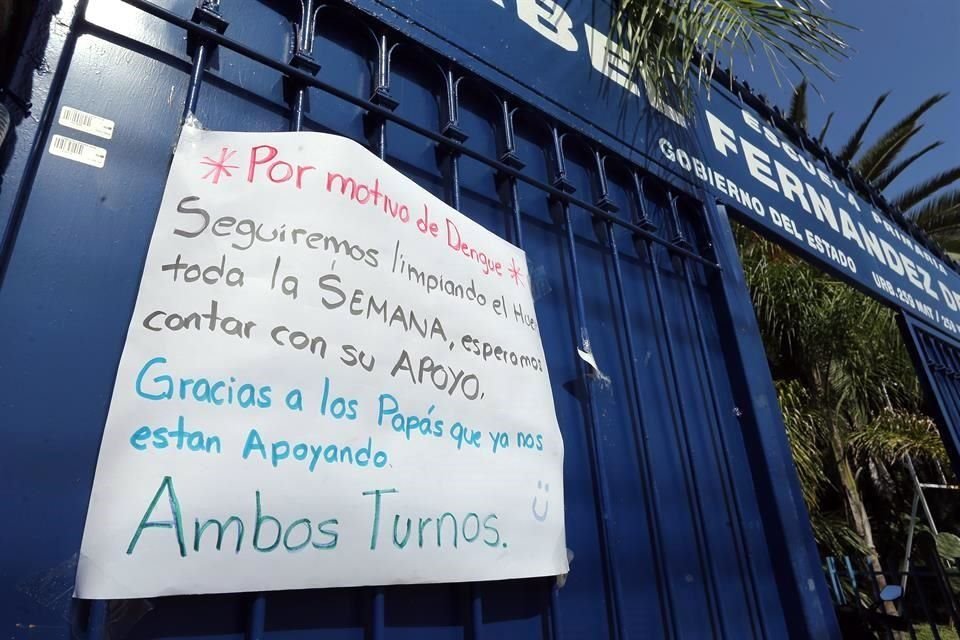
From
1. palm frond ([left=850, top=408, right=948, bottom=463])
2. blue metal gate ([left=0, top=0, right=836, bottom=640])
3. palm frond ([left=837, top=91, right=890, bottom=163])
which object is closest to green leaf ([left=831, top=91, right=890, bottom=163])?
palm frond ([left=837, top=91, right=890, bottom=163])

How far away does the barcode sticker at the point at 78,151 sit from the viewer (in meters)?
0.95

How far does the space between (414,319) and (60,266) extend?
0.57 m

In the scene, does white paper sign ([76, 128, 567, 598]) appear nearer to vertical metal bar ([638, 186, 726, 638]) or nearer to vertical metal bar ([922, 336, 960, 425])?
vertical metal bar ([638, 186, 726, 638])

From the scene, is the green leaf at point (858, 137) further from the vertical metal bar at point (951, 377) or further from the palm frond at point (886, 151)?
the vertical metal bar at point (951, 377)

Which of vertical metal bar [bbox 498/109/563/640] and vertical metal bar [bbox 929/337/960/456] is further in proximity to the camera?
vertical metal bar [bbox 929/337/960/456]

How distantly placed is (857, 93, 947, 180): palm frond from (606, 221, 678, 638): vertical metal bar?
9514 millimetres

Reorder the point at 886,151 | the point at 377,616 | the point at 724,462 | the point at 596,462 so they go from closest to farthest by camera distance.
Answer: the point at 377,616 → the point at 596,462 → the point at 724,462 → the point at 886,151

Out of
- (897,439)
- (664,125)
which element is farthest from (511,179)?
(897,439)

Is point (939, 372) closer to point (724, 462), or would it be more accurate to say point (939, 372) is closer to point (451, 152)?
point (724, 462)

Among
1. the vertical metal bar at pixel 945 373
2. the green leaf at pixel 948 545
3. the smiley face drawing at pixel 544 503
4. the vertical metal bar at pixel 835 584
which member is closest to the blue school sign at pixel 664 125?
the vertical metal bar at pixel 945 373

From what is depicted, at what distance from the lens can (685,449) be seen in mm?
1712

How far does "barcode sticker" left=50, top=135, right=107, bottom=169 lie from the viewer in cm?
95

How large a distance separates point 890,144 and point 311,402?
10957 millimetres

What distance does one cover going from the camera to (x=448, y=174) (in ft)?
4.83
